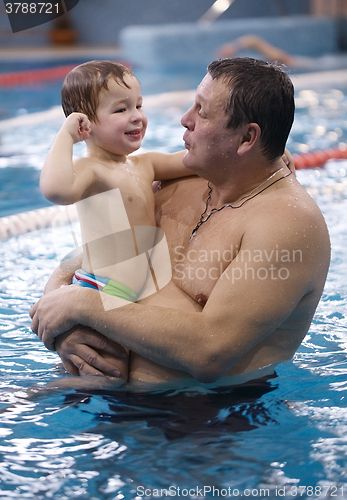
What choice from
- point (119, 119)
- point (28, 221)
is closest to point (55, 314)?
point (119, 119)

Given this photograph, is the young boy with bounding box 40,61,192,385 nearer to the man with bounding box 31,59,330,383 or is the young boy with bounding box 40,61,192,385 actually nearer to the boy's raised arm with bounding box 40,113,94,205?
the boy's raised arm with bounding box 40,113,94,205

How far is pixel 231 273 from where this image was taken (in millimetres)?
2125

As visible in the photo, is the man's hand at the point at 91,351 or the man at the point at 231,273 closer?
the man at the point at 231,273

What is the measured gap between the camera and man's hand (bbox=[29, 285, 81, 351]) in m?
2.31

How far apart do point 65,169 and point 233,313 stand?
828 mm

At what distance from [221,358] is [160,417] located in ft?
1.23

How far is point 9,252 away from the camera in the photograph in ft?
15.6

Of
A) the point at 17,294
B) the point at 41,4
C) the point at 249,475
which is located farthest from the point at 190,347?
the point at 41,4

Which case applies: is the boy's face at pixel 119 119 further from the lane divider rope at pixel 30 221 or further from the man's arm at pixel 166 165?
the lane divider rope at pixel 30 221

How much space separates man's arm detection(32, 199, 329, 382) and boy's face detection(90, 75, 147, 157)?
70cm

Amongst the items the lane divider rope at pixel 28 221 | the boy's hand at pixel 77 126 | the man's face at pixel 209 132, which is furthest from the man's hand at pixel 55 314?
the lane divider rope at pixel 28 221

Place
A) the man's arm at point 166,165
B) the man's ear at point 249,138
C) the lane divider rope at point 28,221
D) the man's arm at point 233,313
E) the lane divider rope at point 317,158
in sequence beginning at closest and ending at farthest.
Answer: the man's arm at point 233,313, the man's ear at point 249,138, the man's arm at point 166,165, the lane divider rope at point 28,221, the lane divider rope at point 317,158

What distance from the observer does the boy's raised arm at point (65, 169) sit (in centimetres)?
217

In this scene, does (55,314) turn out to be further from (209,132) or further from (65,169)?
(209,132)
